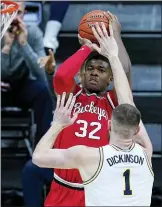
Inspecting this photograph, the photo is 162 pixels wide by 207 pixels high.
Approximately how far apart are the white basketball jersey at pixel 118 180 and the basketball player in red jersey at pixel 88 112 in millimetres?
822

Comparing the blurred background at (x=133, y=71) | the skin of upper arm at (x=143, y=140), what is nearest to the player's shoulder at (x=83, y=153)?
the skin of upper arm at (x=143, y=140)

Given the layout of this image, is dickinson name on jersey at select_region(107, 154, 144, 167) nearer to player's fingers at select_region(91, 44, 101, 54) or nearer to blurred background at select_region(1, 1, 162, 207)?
player's fingers at select_region(91, 44, 101, 54)

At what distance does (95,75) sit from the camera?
4.09 metres

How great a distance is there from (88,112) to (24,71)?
1991mm

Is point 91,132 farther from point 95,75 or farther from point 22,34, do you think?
point 22,34

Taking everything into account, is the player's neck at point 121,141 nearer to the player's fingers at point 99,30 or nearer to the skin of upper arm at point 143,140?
the skin of upper arm at point 143,140

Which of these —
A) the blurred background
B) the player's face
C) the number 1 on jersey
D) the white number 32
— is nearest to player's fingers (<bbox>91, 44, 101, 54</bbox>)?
the player's face

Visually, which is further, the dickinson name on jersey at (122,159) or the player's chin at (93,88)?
the player's chin at (93,88)

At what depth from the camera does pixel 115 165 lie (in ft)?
10.5

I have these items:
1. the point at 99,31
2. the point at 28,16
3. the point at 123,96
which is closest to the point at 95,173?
the point at 123,96

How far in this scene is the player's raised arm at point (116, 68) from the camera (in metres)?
3.74

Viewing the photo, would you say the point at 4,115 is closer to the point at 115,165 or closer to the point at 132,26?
the point at 132,26

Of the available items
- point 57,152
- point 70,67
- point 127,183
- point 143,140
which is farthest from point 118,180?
point 70,67

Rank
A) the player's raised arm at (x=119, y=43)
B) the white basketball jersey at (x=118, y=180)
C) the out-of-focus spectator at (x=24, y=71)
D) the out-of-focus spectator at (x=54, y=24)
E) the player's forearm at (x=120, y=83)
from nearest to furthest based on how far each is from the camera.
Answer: the white basketball jersey at (x=118, y=180), the player's forearm at (x=120, y=83), the player's raised arm at (x=119, y=43), the out-of-focus spectator at (x=24, y=71), the out-of-focus spectator at (x=54, y=24)
